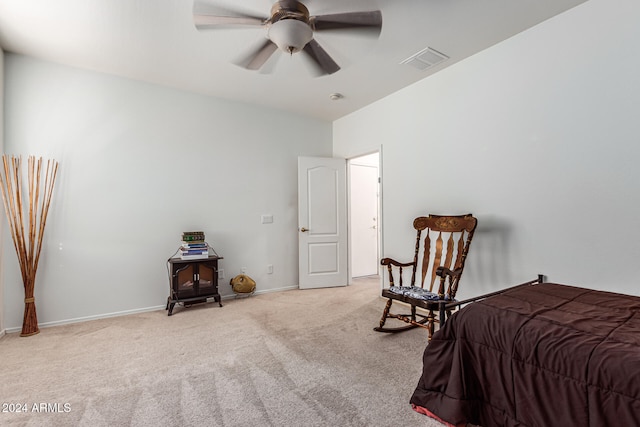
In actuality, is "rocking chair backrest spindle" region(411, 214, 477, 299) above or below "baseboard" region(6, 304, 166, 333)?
above

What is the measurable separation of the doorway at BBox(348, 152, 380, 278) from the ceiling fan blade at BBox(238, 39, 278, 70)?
3241 millimetres

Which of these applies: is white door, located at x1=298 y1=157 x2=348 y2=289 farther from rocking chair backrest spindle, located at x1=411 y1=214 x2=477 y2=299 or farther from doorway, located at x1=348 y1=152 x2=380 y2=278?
rocking chair backrest spindle, located at x1=411 y1=214 x2=477 y2=299

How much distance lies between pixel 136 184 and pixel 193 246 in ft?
3.20

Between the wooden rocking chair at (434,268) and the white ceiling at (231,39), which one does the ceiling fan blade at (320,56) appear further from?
the wooden rocking chair at (434,268)

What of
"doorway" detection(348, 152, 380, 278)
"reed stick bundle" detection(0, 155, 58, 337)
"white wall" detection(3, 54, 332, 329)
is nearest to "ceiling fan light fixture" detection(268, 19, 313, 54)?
A: "white wall" detection(3, 54, 332, 329)

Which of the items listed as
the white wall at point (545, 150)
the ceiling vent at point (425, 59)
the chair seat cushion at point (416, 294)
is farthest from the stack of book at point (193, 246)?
the ceiling vent at point (425, 59)

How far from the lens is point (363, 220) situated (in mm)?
5520

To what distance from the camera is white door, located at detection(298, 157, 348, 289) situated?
14.9ft

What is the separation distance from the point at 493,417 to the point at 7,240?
4.19 meters

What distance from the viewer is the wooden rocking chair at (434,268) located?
2336 mm

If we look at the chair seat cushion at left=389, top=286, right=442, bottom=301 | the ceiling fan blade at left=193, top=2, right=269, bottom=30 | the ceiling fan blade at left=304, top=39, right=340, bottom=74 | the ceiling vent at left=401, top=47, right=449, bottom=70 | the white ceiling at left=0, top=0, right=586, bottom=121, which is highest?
the white ceiling at left=0, top=0, right=586, bottom=121

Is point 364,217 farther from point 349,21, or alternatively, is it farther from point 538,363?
point 538,363

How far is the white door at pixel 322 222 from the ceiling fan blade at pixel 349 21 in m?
2.69

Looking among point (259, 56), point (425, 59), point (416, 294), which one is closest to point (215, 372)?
point (416, 294)
